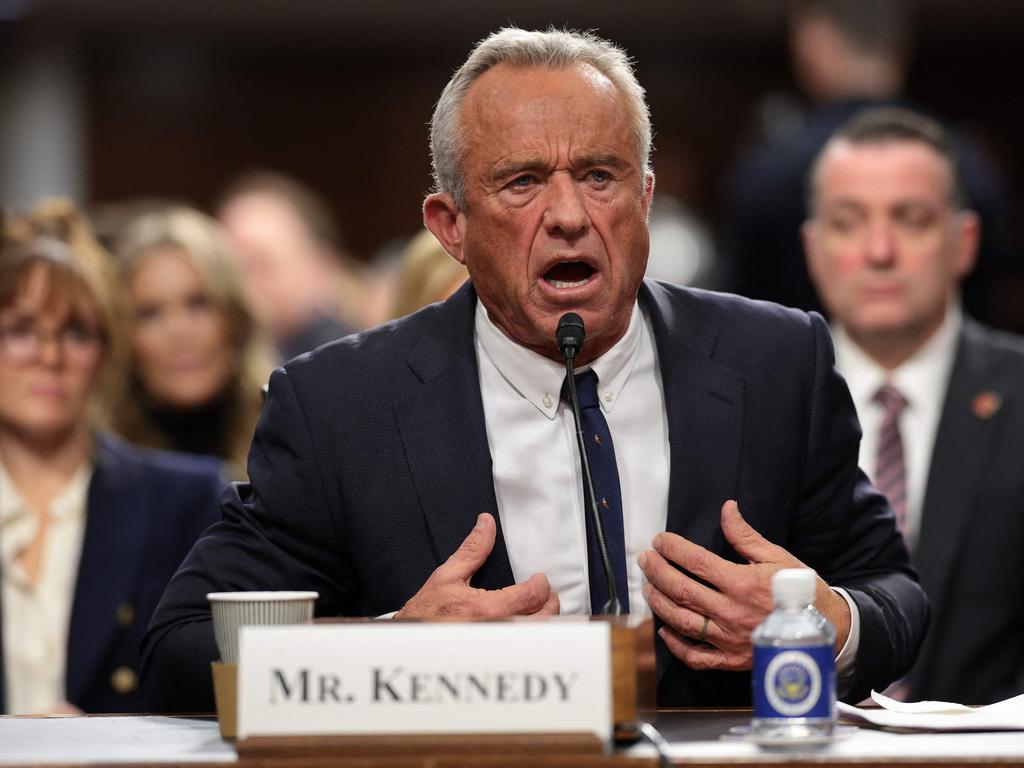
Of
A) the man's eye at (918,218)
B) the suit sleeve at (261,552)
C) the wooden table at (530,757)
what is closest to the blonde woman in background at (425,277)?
the man's eye at (918,218)

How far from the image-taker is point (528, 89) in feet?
7.77

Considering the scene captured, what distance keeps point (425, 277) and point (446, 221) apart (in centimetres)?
117

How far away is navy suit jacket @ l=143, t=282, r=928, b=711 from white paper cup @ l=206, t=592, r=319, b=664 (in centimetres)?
40

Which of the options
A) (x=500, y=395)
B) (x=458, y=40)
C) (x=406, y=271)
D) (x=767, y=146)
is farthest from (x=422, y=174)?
(x=500, y=395)

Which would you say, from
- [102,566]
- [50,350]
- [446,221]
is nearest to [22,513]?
[102,566]

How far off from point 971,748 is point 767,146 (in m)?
3.58

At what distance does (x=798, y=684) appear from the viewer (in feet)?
5.80

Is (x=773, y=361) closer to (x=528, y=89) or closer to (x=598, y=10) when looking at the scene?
(x=528, y=89)

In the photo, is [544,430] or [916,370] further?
[916,370]

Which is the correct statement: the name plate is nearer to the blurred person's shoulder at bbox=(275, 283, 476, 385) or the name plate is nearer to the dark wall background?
the blurred person's shoulder at bbox=(275, 283, 476, 385)

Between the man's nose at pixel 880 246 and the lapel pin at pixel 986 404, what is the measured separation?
387mm

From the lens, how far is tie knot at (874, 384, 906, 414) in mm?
3693

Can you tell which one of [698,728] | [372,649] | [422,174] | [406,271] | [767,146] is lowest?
[698,728]

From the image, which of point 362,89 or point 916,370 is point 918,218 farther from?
point 362,89
